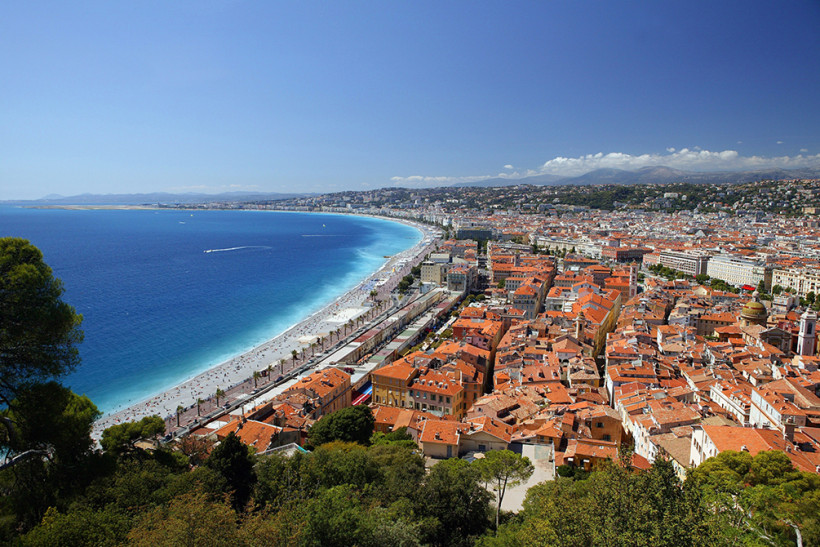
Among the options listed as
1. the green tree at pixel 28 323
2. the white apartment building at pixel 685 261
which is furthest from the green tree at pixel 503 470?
the white apartment building at pixel 685 261

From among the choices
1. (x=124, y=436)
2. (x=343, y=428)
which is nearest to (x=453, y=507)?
(x=343, y=428)

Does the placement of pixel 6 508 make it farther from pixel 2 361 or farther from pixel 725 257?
pixel 725 257

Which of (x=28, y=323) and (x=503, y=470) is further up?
(x=28, y=323)

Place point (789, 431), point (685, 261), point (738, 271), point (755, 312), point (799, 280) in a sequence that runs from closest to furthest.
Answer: point (789, 431)
point (755, 312)
point (799, 280)
point (738, 271)
point (685, 261)

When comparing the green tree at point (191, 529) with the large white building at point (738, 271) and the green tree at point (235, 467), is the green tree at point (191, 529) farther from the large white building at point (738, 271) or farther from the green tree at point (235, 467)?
the large white building at point (738, 271)

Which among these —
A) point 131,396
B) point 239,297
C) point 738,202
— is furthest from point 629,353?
point 738,202

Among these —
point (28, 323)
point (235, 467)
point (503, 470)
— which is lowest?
point (503, 470)

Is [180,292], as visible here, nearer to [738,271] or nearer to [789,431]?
[789,431]

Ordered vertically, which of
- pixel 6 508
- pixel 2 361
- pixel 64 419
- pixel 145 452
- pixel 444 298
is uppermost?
pixel 2 361
